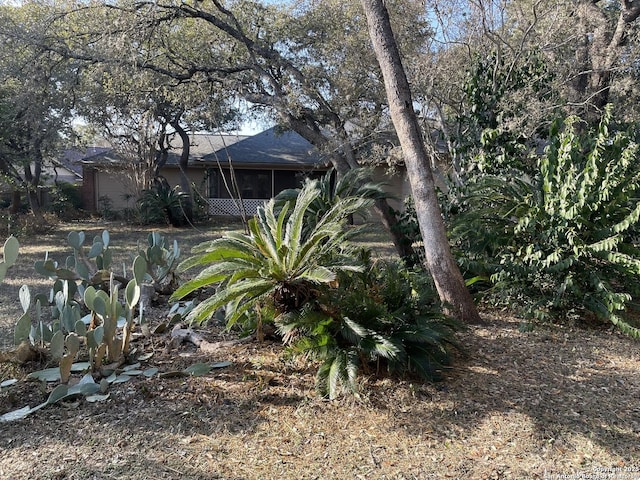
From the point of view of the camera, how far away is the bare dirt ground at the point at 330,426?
3023 mm

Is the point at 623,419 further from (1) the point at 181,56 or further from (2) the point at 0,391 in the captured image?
(1) the point at 181,56

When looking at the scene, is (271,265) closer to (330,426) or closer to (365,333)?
(365,333)

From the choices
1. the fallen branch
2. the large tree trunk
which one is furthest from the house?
the fallen branch

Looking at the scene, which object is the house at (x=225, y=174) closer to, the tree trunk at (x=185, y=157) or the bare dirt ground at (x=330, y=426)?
the tree trunk at (x=185, y=157)

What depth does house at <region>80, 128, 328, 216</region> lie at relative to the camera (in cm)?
2030

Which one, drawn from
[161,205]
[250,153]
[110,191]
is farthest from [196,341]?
[110,191]

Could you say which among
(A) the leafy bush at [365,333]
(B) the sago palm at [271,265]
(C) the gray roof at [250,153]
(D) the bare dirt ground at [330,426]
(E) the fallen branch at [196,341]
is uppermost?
(C) the gray roof at [250,153]

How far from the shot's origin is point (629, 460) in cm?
313

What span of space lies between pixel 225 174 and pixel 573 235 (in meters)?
17.4

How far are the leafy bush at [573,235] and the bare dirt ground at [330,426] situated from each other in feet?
4.04

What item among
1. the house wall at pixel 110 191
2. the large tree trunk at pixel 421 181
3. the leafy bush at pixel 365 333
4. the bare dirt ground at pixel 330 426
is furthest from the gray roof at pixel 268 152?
the bare dirt ground at pixel 330 426

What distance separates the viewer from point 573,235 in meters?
5.63

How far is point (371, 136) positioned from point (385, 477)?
8391mm

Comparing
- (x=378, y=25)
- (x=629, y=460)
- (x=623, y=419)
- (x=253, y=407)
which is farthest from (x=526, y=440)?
(x=378, y=25)
